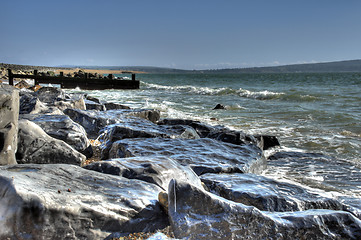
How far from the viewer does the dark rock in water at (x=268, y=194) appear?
8.94ft

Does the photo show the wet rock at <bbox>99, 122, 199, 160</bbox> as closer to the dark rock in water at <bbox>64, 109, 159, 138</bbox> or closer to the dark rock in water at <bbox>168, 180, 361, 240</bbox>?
the dark rock in water at <bbox>64, 109, 159, 138</bbox>

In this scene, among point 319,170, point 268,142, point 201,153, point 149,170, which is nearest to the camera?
point 149,170

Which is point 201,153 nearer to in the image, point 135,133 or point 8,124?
point 135,133

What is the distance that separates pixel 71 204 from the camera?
1914mm

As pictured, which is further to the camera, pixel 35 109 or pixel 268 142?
pixel 268 142

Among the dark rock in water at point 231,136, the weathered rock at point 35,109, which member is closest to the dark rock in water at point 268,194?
the dark rock in water at point 231,136

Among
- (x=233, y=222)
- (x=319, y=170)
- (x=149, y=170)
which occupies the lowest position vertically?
(x=319, y=170)

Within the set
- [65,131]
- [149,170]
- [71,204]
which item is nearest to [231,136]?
[65,131]

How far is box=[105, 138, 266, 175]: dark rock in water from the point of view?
370 centimetres

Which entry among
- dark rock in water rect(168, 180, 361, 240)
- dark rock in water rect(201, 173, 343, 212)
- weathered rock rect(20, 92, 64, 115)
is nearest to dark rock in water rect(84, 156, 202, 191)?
dark rock in water rect(201, 173, 343, 212)

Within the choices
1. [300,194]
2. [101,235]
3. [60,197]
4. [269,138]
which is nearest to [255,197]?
[300,194]

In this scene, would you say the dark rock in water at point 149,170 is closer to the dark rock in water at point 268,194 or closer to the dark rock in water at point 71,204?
the dark rock in water at point 71,204

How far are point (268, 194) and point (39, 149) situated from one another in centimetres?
246

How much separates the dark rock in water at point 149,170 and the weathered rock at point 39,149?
0.78 meters
